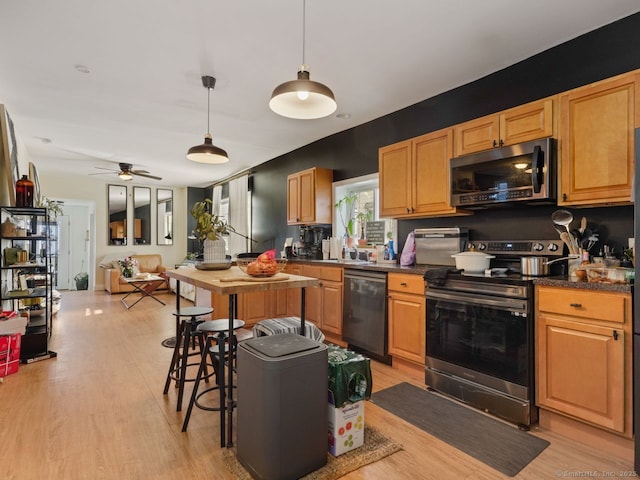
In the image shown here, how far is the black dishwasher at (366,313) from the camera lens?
317 centimetres

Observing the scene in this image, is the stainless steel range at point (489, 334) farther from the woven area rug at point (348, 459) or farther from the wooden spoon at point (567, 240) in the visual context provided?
the woven area rug at point (348, 459)

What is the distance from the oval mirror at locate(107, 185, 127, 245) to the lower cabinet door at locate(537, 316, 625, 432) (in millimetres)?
8864

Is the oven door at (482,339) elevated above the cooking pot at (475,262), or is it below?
below

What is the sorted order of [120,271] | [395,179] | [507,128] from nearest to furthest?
1. [507,128]
2. [395,179]
3. [120,271]

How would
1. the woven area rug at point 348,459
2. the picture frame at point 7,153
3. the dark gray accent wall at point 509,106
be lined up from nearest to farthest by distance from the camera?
1. the woven area rug at point 348,459
2. the dark gray accent wall at point 509,106
3. the picture frame at point 7,153

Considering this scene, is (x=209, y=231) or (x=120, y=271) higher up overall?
(x=209, y=231)

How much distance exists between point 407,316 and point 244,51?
2476 millimetres

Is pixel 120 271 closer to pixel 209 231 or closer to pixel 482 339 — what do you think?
pixel 209 231

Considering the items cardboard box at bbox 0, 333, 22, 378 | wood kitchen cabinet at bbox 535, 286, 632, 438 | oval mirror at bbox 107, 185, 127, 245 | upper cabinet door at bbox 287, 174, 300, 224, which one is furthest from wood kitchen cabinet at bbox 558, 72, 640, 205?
oval mirror at bbox 107, 185, 127, 245

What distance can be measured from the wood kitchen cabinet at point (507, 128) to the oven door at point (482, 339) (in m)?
1.17

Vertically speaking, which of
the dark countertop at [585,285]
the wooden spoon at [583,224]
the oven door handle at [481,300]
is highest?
the wooden spoon at [583,224]

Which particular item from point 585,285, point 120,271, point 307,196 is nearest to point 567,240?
point 585,285

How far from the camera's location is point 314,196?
→ 457 centimetres

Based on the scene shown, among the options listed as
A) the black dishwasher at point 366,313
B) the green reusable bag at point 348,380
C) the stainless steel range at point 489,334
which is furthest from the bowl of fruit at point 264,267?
the black dishwasher at point 366,313
